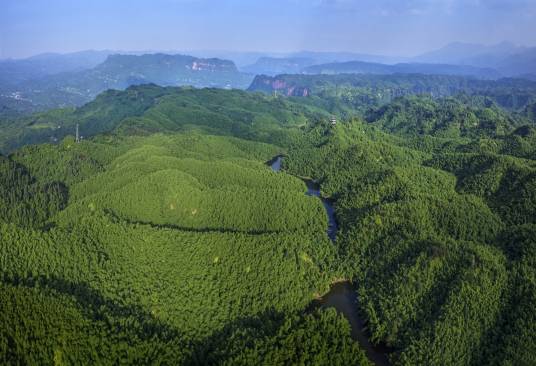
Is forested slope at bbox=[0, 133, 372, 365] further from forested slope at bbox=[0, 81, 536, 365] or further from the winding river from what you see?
the winding river

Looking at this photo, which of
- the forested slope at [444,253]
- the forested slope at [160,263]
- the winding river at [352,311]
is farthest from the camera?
the winding river at [352,311]

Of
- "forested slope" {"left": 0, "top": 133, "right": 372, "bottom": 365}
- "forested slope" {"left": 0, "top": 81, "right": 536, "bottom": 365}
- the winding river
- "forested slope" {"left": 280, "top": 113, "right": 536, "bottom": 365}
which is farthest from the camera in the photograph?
the winding river

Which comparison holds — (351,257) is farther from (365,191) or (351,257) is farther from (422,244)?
(365,191)

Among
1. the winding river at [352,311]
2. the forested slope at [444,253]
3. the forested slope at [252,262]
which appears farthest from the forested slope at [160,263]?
the forested slope at [444,253]

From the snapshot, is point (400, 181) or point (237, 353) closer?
point (237, 353)

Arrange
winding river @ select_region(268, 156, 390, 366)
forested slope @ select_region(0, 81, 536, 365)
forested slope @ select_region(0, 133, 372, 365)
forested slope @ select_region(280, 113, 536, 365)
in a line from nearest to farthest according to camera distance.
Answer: forested slope @ select_region(0, 133, 372, 365) → forested slope @ select_region(0, 81, 536, 365) → forested slope @ select_region(280, 113, 536, 365) → winding river @ select_region(268, 156, 390, 366)

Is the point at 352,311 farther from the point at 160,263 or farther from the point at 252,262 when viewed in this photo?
the point at 160,263

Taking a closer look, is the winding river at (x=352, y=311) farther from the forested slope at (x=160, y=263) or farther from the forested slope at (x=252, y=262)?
the forested slope at (x=160, y=263)

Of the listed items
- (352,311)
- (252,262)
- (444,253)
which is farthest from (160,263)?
(444,253)

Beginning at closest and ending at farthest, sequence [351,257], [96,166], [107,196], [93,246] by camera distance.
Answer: [93,246], [351,257], [107,196], [96,166]

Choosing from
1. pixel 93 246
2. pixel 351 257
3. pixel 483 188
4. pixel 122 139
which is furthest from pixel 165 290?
pixel 122 139

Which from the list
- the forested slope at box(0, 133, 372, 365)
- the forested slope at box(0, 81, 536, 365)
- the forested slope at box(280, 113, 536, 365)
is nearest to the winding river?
the forested slope at box(0, 81, 536, 365)
